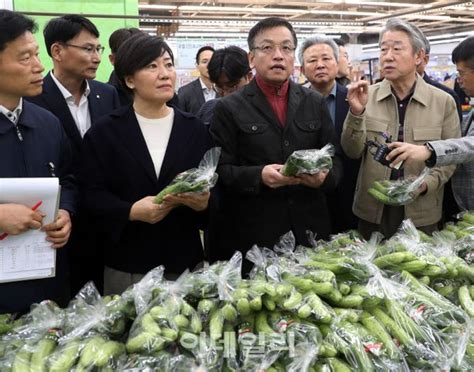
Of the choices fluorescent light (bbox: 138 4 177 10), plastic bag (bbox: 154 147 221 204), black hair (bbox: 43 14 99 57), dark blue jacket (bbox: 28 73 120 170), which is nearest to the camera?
plastic bag (bbox: 154 147 221 204)

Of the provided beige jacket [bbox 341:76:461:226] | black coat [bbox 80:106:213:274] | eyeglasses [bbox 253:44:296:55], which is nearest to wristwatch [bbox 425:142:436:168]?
beige jacket [bbox 341:76:461:226]

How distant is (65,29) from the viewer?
2.81 meters

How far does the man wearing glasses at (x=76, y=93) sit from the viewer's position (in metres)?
2.68

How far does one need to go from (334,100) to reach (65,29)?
1749mm

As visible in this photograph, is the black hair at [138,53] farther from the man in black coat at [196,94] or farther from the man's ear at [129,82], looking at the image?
the man in black coat at [196,94]

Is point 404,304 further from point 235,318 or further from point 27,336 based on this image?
point 27,336

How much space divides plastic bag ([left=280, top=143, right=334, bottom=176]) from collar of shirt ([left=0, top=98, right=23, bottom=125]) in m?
1.13

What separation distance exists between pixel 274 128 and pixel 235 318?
47.7 inches

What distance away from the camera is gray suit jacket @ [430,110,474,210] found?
2.39 meters

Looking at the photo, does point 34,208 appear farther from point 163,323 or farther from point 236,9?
point 236,9

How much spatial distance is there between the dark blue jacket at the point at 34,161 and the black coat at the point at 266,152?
0.71 metres

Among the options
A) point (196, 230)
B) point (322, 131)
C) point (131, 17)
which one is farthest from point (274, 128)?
point (131, 17)

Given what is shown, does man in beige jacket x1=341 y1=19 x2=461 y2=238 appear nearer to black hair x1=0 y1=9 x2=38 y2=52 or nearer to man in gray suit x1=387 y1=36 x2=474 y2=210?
man in gray suit x1=387 y1=36 x2=474 y2=210

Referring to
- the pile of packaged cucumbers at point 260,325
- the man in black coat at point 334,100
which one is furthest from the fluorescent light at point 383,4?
the pile of packaged cucumbers at point 260,325
